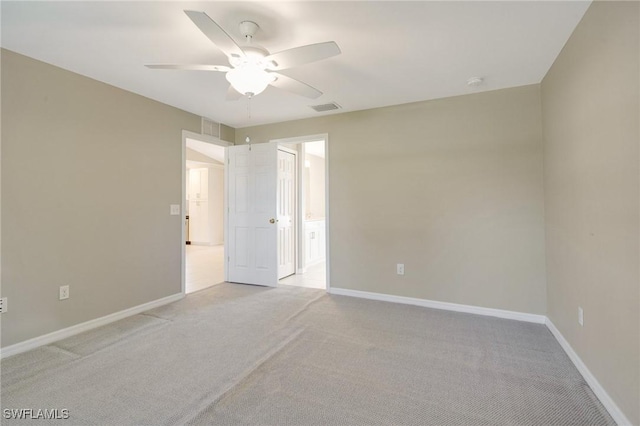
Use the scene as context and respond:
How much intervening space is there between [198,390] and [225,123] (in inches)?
143

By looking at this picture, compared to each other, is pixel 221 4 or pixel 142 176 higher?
pixel 221 4

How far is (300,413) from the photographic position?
161 centimetres

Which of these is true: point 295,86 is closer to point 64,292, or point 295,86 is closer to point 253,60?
point 253,60

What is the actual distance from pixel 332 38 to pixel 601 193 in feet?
6.65

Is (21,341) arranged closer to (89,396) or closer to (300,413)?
(89,396)

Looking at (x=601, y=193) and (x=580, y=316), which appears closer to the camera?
(x=601, y=193)

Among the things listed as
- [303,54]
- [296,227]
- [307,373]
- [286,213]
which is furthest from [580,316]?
[296,227]

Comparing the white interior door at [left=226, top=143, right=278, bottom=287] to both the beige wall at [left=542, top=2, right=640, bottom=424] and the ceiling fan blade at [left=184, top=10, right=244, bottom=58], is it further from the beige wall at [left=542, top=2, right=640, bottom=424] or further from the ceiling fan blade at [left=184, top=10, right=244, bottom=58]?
the beige wall at [left=542, top=2, right=640, bottom=424]

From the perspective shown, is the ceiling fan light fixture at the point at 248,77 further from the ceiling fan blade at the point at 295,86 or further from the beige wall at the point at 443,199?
the beige wall at the point at 443,199

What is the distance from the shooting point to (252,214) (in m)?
4.38

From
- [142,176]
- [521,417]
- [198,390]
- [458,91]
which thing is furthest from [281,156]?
[521,417]

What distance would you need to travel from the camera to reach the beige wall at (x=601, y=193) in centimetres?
142

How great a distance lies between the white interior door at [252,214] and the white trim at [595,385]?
3253mm

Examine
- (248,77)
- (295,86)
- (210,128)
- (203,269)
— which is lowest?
(203,269)
